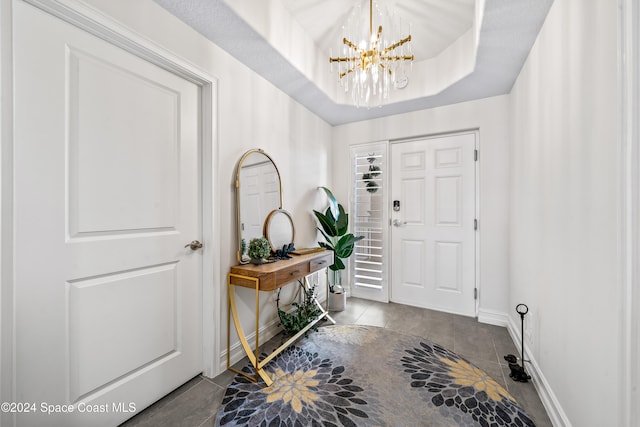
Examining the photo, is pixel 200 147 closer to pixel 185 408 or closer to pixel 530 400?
pixel 185 408

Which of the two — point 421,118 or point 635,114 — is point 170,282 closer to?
point 635,114

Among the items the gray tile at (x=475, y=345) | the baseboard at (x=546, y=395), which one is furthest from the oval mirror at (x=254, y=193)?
the baseboard at (x=546, y=395)

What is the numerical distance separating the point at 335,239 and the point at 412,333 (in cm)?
126

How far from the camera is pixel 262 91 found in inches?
91.6

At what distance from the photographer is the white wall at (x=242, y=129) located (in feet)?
5.06

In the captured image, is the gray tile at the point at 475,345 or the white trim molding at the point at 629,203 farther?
the gray tile at the point at 475,345

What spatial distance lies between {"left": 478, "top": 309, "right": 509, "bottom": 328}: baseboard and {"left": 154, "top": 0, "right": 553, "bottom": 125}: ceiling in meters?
2.21

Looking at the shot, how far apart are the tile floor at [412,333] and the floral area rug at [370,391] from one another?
0.30ft

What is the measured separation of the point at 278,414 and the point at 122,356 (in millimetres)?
930

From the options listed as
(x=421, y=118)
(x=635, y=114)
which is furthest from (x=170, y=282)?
(x=421, y=118)

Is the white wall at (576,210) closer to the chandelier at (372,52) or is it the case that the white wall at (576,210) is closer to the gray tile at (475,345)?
the gray tile at (475,345)

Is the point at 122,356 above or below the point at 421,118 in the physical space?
below

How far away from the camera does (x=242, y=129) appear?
211 centimetres

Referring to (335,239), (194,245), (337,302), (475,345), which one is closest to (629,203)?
(475,345)
